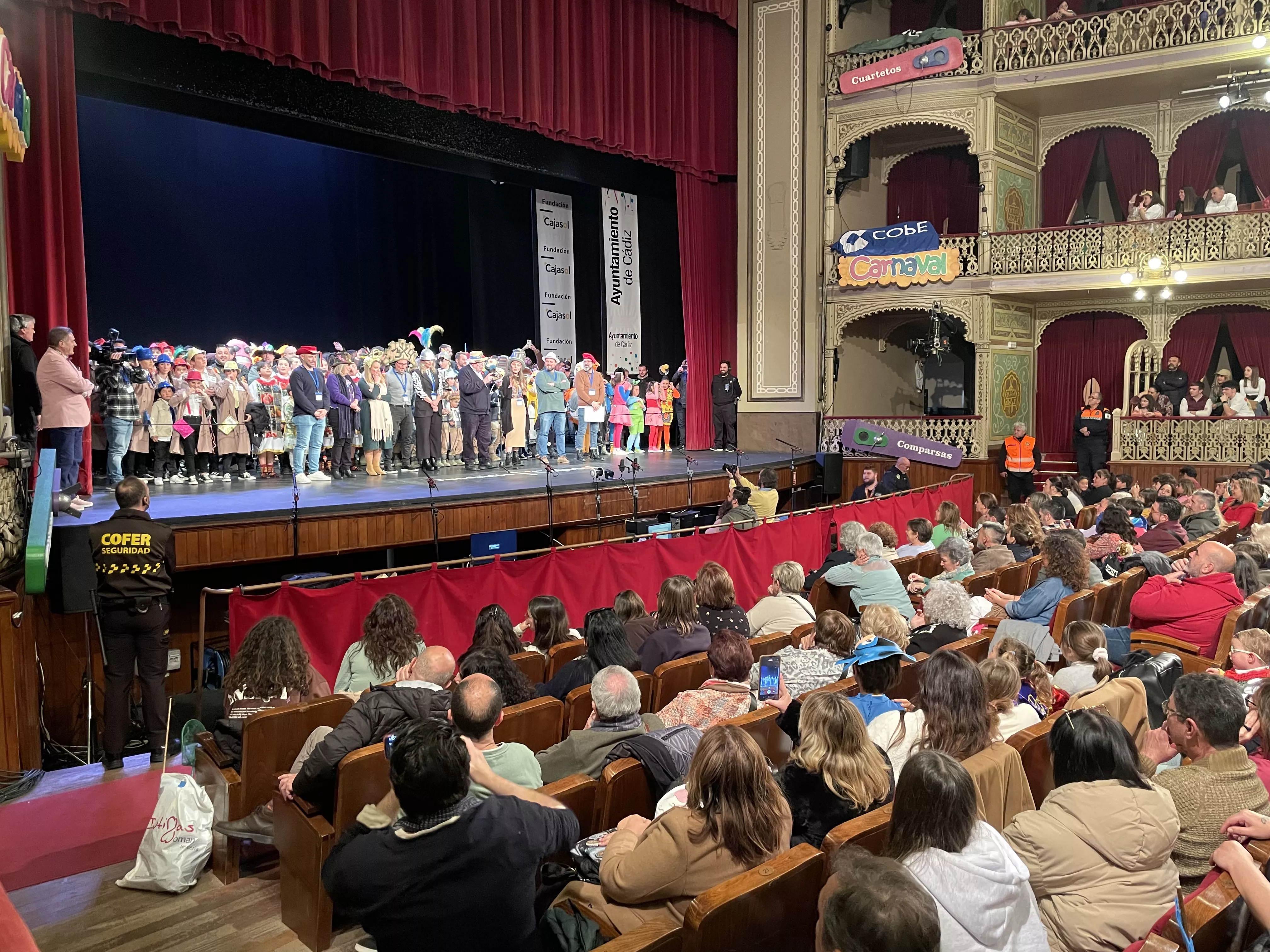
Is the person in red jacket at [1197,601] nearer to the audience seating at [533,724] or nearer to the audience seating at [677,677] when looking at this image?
the audience seating at [677,677]

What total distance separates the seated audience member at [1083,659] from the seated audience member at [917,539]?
9.99 feet

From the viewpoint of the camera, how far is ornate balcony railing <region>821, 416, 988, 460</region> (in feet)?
44.0

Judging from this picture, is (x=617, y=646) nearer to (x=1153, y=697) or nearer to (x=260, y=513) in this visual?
(x=1153, y=697)

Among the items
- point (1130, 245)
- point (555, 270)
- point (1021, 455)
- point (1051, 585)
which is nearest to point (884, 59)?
point (1130, 245)

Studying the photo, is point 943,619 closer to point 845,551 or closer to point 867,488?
point 845,551

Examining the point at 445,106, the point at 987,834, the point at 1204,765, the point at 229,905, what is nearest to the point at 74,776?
the point at 229,905

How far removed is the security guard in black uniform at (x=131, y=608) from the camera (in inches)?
192

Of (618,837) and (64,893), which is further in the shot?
(64,893)

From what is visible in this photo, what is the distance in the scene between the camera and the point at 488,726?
9.11ft

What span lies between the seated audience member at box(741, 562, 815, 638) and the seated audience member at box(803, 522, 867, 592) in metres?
0.97

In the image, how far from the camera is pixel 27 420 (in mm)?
6832

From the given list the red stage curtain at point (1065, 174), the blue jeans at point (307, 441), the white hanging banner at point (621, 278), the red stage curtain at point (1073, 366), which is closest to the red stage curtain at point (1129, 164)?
the red stage curtain at point (1065, 174)

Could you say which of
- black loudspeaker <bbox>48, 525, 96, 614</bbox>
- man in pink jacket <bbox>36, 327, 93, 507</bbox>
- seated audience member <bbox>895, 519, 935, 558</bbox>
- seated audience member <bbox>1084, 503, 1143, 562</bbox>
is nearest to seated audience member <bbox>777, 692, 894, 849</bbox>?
seated audience member <bbox>1084, 503, 1143, 562</bbox>

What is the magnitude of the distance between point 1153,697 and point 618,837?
225cm
